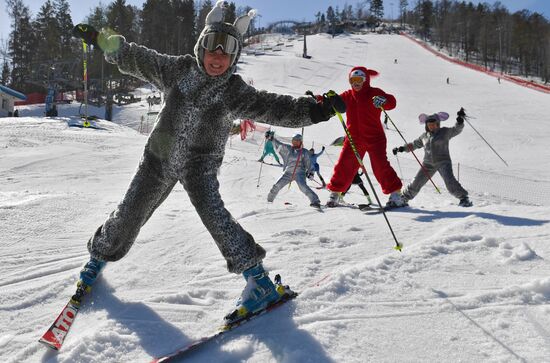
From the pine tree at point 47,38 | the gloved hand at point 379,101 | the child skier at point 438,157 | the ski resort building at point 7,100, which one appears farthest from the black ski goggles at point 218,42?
the pine tree at point 47,38

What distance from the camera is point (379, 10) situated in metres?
112

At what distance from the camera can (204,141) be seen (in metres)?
2.39

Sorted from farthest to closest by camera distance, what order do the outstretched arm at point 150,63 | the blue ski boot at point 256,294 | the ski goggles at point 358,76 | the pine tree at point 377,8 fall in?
the pine tree at point 377,8 → the ski goggles at point 358,76 → the outstretched arm at point 150,63 → the blue ski boot at point 256,294

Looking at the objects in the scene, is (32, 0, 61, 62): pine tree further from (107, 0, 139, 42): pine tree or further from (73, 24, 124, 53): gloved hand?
(73, 24, 124, 53): gloved hand

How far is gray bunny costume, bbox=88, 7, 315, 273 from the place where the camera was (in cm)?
236

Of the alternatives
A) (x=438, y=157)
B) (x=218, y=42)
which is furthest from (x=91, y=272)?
(x=438, y=157)

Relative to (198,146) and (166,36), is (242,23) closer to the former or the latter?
(198,146)

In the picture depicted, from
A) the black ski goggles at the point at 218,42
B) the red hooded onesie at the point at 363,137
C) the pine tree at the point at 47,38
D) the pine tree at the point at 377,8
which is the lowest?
the red hooded onesie at the point at 363,137

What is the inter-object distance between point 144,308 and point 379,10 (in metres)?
123

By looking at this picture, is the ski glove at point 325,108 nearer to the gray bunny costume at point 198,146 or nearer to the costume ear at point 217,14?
the gray bunny costume at point 198,146

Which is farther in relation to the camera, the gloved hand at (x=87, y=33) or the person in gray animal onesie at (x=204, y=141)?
the gloved hand at (x=87, y=33)

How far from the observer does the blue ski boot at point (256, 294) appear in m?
2.16

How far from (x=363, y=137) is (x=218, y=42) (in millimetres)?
3343

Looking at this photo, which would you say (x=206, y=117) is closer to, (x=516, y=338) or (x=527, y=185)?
(x=516, y=338)
